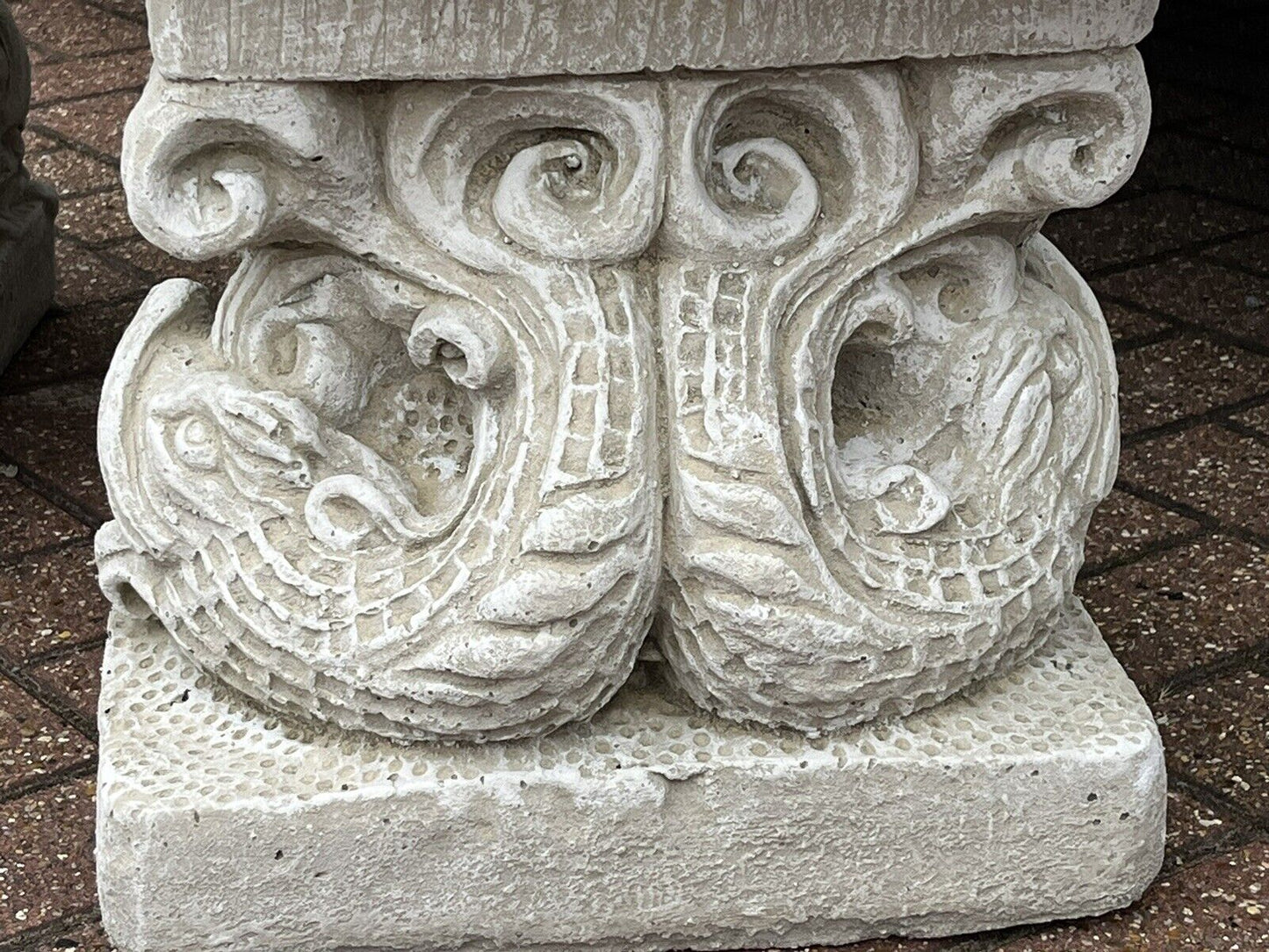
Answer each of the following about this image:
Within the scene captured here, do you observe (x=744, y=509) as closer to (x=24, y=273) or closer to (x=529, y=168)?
(x=529, y=168)

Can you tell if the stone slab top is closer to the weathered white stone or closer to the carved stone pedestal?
the carved stone pedestal

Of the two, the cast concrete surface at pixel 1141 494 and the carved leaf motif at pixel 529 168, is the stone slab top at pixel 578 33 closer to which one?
the carved leaf motif at pixel 529 168

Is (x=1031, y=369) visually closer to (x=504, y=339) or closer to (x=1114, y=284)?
(x=504, y=339)

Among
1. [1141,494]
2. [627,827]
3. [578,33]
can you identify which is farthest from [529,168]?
[1141,494]

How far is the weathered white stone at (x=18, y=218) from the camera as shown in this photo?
3.18 meters

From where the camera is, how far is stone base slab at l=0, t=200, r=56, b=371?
317cm

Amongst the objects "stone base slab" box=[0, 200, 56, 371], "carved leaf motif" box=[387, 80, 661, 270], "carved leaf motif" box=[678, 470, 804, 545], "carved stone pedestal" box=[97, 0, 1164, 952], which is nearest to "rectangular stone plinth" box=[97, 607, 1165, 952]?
"carved stone pedestal" box=[97, 0, 1164, 952]

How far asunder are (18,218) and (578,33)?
5.61 ft

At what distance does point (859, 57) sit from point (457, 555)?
57cm

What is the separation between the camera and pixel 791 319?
193 cm

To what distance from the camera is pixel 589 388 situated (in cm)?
186

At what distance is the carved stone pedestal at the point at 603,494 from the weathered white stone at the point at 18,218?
49.0 inches

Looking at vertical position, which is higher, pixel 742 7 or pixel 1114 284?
pixel 742 7

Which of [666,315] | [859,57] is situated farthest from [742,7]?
[666,315]
